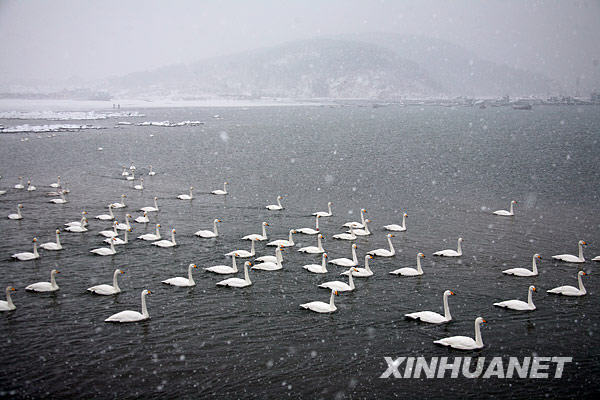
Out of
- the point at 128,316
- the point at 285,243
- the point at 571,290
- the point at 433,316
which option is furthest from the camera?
the point at 285,243

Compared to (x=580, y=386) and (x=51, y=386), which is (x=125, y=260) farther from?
(x=580, y=386)

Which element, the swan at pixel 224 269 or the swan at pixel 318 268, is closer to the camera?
the swan at pixel 224 269

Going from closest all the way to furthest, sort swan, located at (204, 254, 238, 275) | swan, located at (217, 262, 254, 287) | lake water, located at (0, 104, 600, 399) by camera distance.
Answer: lake water, located at (0, 104, 600, 399) < swan, located at (217, 262, 254, 287) < swan, located at (204, 254, 238, 275)

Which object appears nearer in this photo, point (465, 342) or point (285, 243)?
point (465, 342)

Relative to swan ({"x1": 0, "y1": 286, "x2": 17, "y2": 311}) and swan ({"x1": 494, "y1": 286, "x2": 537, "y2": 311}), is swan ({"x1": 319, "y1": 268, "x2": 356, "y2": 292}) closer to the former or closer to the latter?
swan ({"x1": 494, "y1": 286, "x2": 537, "y2": 311})

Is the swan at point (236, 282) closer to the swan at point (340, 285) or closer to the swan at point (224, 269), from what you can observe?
the swan at point (224, 269)

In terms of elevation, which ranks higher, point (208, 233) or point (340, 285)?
point (208, 233)

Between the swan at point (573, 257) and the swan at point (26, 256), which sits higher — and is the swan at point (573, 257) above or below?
below

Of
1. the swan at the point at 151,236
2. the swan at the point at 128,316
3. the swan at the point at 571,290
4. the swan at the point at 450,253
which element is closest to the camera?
the swan at the point at 128,316

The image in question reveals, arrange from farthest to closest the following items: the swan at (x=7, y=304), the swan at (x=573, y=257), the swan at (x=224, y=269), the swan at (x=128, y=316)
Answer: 1. the swan at (x=573, y=257)
2. the swan at (x=224, y=269)
3. the swan at (x=7, y=304)
4. the swan at (x=128, y=316)

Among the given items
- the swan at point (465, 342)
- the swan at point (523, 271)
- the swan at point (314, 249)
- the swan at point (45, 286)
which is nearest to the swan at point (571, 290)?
the swan at point (523, 271)

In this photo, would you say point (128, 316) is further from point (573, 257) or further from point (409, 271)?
point (573, 257)

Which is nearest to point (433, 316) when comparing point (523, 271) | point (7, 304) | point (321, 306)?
point (321, 306)

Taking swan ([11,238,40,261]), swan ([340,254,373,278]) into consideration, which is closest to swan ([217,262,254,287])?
swan ([340,254,373,278])
